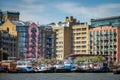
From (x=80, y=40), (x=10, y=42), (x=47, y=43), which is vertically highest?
(x=80, y=40)

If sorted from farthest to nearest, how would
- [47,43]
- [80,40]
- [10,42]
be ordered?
1. [80,40]
2. [47,43]
3. [10,42]

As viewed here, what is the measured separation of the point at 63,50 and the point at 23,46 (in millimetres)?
22693

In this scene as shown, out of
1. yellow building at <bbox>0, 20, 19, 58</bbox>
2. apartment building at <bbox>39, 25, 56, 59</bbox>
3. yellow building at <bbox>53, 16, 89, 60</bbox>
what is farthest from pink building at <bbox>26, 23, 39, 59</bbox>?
yellow building at <bbox>53, 16, 89, 60</bbox>

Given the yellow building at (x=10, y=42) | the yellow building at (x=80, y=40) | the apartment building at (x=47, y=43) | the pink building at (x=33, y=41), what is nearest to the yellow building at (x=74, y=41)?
the yellow building at (x=80, y=40)

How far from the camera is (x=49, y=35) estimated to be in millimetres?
195375

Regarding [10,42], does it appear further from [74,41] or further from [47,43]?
[74,41]

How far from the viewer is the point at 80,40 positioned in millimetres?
198750

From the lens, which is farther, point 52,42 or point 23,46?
point 52,42

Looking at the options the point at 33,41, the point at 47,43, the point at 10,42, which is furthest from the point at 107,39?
the point at 10,42

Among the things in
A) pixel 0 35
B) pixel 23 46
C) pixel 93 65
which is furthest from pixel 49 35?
pixel 93 65

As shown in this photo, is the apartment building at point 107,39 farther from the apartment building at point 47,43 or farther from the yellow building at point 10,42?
the yellow building at point 10,42

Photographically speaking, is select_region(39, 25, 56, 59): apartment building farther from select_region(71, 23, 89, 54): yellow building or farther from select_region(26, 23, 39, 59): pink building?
select_region(71, 23, 89, 54): yellow building

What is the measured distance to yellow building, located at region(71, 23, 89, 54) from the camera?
196 m

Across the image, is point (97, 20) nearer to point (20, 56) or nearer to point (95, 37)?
point (95, 37)
